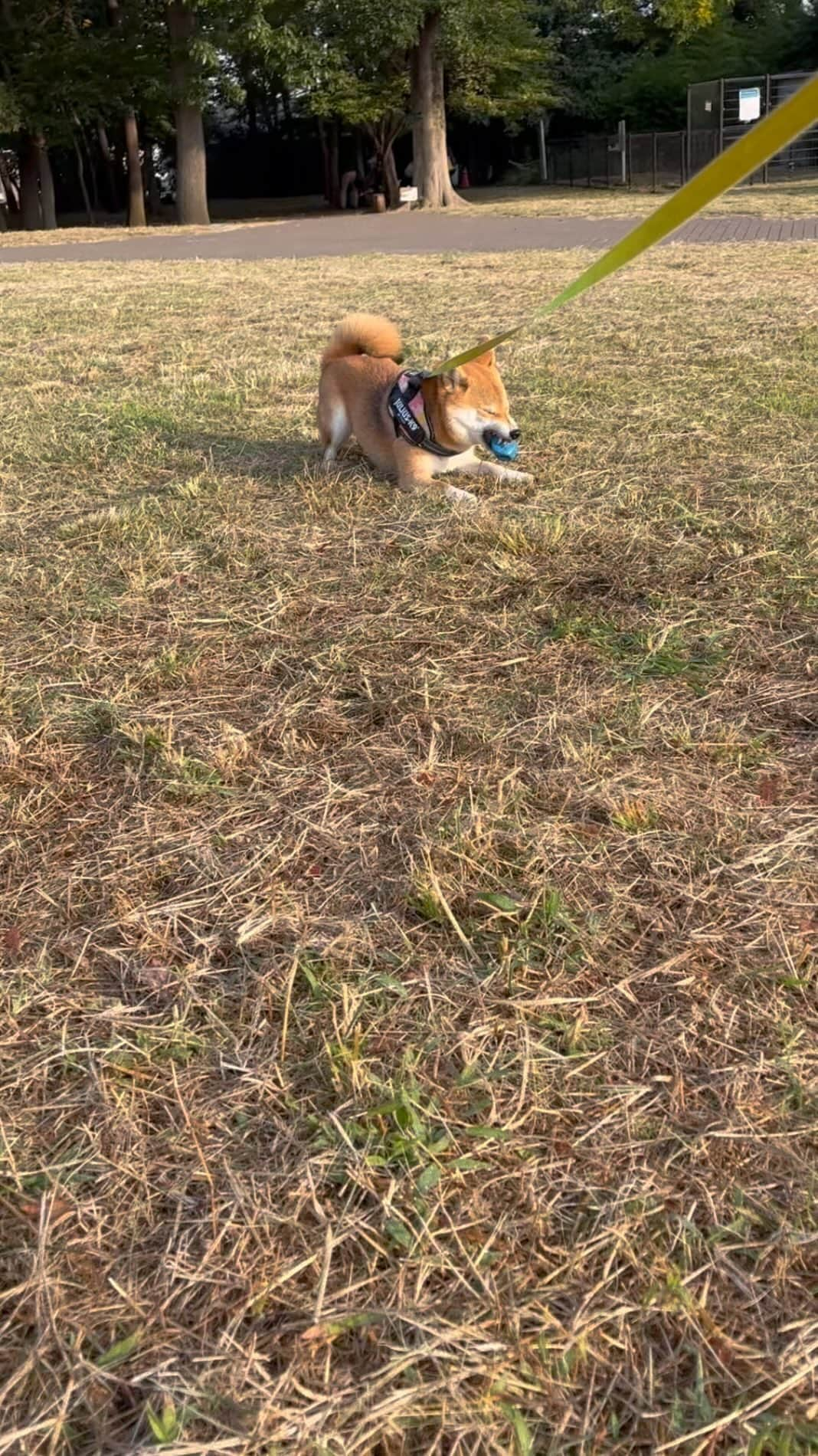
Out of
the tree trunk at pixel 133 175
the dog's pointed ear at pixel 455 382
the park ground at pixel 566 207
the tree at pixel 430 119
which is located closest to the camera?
the dog's pointed ear at pixel 455 382

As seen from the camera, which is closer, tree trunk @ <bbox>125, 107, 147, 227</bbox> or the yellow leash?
the yellow leash

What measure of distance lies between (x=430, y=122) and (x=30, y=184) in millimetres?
11897

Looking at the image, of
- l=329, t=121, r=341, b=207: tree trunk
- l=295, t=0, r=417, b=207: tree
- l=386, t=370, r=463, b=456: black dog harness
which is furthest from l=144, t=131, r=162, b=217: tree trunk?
l=386, t=370, r=463, b=456: black dog harness

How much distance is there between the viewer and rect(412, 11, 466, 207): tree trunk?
2341 centimetres

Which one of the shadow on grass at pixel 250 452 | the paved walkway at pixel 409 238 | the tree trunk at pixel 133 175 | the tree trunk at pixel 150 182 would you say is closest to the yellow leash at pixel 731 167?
the shadow on grass at pixel 250 452

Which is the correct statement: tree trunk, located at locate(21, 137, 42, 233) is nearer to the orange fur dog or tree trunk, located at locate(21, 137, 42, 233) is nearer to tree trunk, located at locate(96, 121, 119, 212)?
tree trunk, located at locate(96, 121, 119, 212)

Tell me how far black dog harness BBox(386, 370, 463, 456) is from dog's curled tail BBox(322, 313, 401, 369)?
0.60 meters

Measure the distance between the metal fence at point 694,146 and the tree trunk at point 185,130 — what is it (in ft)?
35.8

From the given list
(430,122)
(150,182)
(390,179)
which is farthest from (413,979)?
(150,182)

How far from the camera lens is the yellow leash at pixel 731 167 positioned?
0.56 metres

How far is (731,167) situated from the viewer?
584 mm

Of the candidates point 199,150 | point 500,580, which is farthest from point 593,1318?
point 199,150

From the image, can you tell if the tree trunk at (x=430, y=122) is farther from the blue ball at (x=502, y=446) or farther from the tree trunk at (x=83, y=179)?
the blue ball at (x=502, y=446)

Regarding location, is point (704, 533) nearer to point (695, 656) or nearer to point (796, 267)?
point (695, 656)
